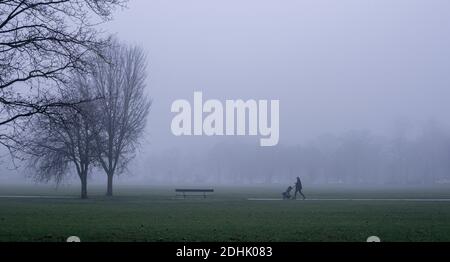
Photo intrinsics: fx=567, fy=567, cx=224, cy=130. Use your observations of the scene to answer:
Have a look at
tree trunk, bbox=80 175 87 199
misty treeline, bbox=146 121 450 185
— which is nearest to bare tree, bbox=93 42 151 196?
tree trunk, bbox=80 175 87 199

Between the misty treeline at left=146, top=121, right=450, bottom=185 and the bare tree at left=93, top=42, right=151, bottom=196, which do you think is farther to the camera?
the misty treeline at left=146, top=121, right=450, bottom=185

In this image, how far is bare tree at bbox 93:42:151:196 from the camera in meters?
48.9

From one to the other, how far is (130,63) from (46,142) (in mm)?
11320

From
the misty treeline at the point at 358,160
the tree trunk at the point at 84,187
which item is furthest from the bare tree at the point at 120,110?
the misty treeline at the point at 358,160

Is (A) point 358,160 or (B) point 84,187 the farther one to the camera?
(A) point 358,160

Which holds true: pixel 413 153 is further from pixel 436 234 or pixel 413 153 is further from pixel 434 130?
pixel 436 234

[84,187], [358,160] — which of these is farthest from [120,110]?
[358,160]

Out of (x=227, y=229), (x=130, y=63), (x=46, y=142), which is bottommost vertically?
(x=227, y=229)

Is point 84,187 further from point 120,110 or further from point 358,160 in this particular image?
point 358,160

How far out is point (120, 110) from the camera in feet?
164

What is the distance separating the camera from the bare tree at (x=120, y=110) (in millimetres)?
48938

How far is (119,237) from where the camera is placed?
1540 centimetres

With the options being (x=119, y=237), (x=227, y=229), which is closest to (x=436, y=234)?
(x=227, y=229)

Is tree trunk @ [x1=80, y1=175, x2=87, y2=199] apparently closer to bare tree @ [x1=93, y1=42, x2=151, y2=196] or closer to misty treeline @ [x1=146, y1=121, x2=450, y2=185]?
bare tree @ [x1=93, y1=42, x2=151, y2=196]
